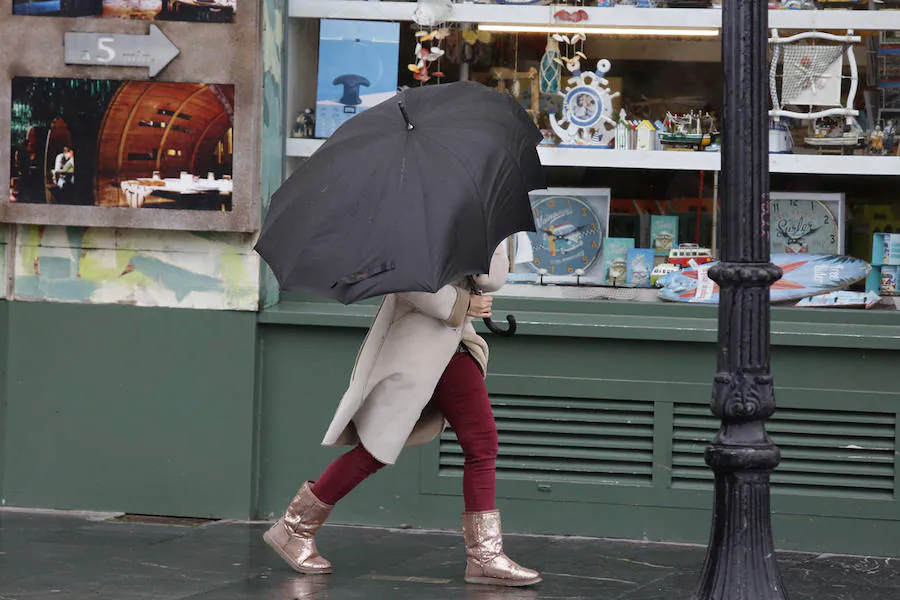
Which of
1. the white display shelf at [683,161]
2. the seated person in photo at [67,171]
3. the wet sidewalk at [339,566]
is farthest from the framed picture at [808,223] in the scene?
the seated person in photo at [67,171]

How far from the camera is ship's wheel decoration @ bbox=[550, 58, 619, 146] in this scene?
7086 millimetres

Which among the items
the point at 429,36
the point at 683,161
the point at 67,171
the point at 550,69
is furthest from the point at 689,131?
the point at 67,171

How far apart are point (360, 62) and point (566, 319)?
5.58ft

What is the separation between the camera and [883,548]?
6371mm

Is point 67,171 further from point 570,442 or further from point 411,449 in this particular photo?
point 570,442

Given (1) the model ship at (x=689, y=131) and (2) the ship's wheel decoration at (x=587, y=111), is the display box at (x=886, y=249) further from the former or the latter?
(2) the ship's wheel decoration at (x=587, y=111)

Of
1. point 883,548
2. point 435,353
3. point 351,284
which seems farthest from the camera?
point 883,548

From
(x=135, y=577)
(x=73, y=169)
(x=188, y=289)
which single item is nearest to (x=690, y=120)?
(x=188, y=289)

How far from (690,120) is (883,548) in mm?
2267

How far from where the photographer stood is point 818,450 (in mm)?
6477

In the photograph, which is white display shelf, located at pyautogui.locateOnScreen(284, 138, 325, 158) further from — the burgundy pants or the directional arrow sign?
the burgundy pants

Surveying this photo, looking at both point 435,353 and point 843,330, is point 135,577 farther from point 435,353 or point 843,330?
point 843,330

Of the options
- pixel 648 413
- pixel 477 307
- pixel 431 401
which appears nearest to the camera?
pixel 477 307

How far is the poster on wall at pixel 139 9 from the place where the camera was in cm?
665
